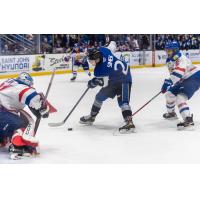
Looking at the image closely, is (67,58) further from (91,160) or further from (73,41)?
(91,160)

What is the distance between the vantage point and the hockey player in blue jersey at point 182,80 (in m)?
3.43

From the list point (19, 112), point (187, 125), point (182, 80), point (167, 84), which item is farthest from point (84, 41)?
point (19, 112)

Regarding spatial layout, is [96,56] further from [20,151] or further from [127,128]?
[20,151]

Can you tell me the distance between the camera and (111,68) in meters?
3.36

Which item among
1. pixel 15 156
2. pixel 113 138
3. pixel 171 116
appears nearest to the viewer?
pixel 15 156

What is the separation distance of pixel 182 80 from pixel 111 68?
0.60 metres

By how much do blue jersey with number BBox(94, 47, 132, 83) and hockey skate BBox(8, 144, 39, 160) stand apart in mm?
891

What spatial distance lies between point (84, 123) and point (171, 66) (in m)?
0.83

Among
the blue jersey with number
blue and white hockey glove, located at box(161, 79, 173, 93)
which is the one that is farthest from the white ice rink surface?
the blue jersey with number

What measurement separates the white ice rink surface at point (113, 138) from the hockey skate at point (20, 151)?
34mm

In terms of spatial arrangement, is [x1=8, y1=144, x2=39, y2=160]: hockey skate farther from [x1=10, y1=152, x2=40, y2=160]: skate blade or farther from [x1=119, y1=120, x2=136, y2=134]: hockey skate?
[x1=119, y1=120, x2=136, y2=134]: hockey skate

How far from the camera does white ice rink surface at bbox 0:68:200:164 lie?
9.26 ft

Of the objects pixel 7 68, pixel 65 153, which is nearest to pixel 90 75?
pixel 7 68

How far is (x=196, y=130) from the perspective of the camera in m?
3.48
